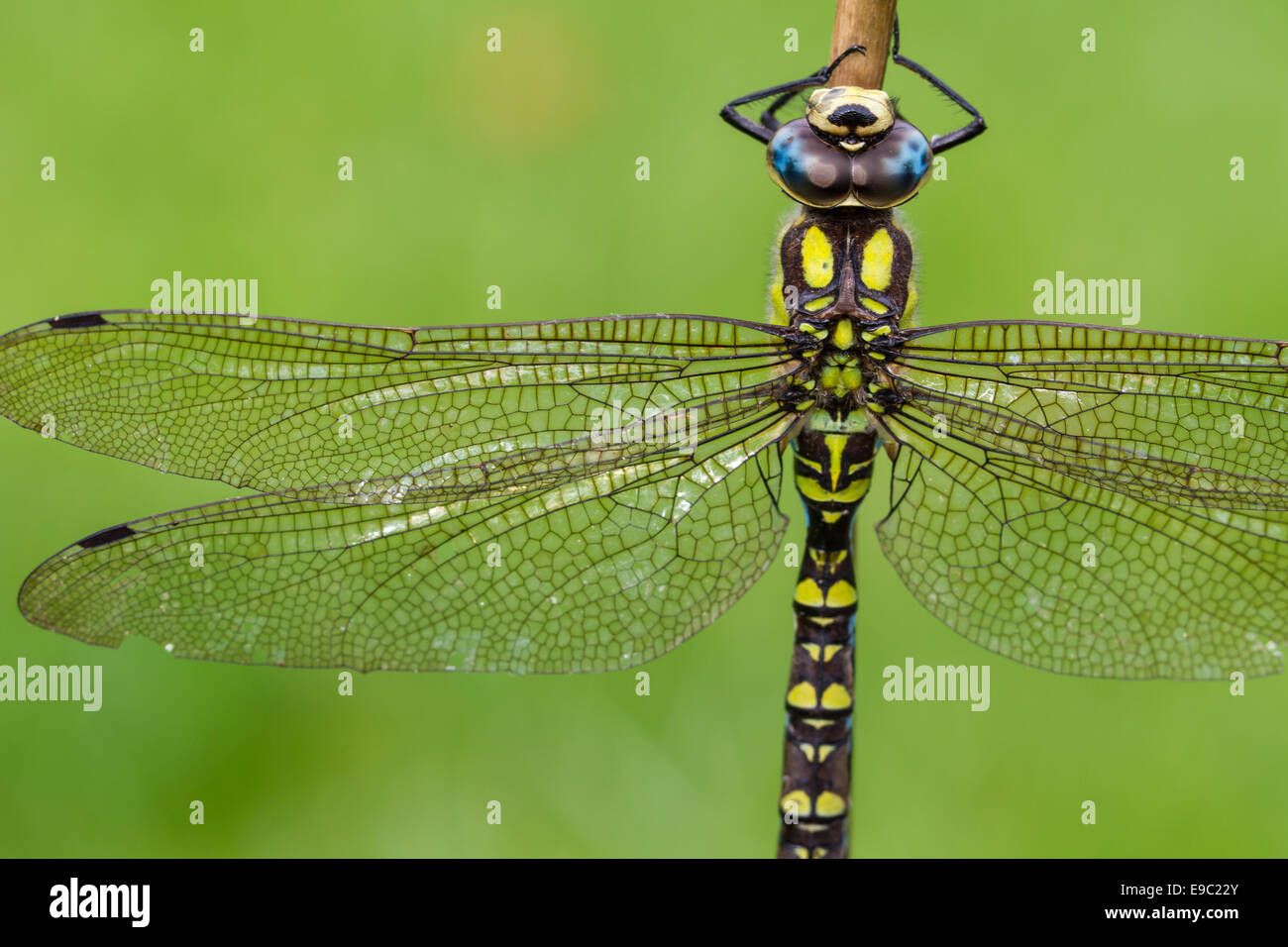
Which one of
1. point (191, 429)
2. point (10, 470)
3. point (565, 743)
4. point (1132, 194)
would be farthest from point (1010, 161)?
point (10, 470)

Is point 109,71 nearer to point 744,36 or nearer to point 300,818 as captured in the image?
point 744,36

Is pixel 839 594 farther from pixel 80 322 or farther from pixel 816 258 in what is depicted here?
pixel 80 322

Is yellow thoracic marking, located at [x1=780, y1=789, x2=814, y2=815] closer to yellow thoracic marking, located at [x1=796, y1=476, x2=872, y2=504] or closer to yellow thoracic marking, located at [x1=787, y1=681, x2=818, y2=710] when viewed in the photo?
yellow thoracic marking, located at [x1=787, y1=681, x2=818, y2=710]

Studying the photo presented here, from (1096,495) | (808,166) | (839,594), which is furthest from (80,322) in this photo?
(1096,495)

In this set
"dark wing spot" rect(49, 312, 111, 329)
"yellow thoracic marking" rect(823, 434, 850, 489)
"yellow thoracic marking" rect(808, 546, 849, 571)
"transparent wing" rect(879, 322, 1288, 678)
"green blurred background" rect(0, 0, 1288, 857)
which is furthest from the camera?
"green blurred background" rect(0, 0, 1288, 857)

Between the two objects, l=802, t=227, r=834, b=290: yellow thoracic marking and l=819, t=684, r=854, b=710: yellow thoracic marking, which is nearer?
l=802, t=227, r=834, b=290: yellow thoracic marking

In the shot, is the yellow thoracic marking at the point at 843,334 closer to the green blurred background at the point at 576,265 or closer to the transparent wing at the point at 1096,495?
the transparent wing at the point at 1096,495

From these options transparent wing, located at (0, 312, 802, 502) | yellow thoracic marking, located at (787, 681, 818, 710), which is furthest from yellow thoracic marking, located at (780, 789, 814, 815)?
transparent wing, located at (0, 312, 802, 502)

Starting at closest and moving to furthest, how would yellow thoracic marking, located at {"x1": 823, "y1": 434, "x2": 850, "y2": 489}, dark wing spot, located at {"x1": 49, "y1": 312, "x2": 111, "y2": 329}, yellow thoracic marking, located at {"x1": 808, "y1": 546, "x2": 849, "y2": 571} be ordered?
dark wing spot, located at {"x1": 49, "y1": 312, "x2": 111, "y2": 329}, yellow thoracic marking, located at {"x1": 823, "y1": 434, "x2": 850, "y2": 489}, yellow thoracic marking, located at {"x1": 808, "y1": 546, "x2": 849, "y2": 571}
